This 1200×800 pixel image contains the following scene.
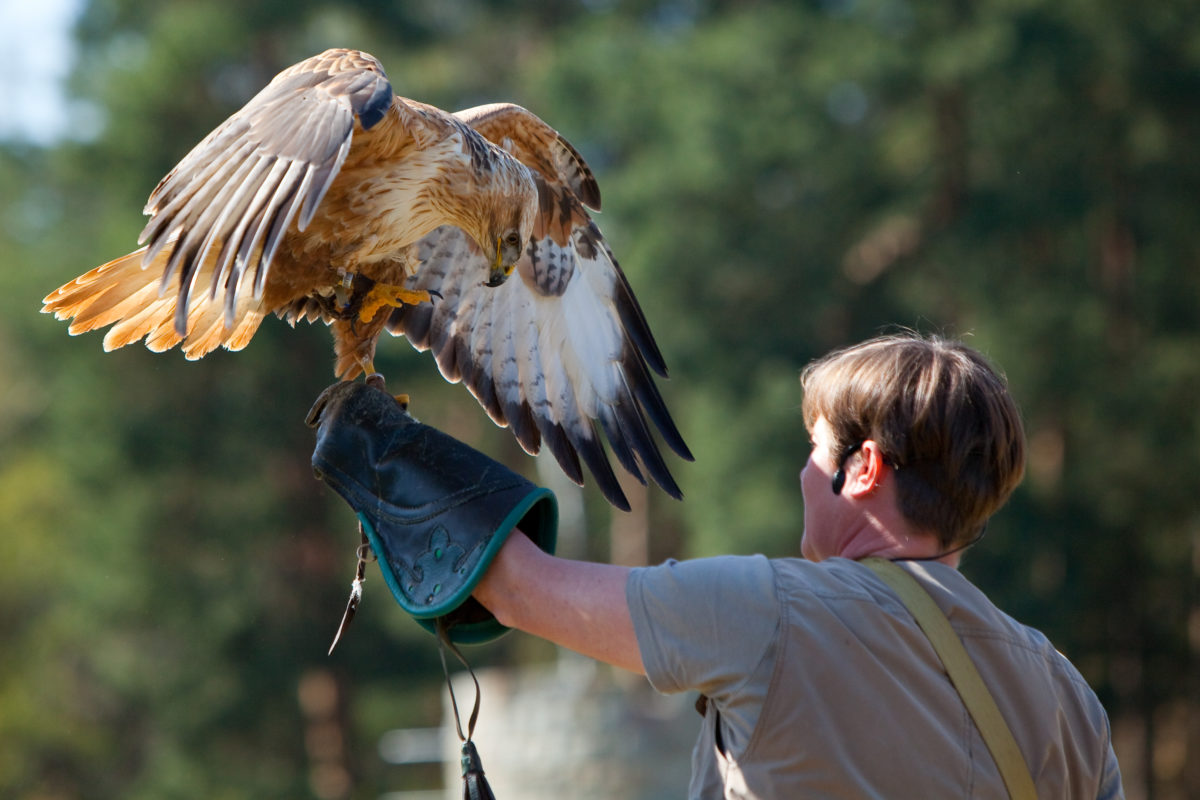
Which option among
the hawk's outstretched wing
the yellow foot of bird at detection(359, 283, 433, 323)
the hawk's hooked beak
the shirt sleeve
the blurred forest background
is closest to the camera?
the shirt sleeve

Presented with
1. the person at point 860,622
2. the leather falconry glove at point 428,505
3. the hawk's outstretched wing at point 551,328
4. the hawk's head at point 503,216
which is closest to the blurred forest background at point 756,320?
the hawk's outstretched wing at point 551,328

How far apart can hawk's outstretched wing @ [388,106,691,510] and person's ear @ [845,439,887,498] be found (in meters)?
1.47

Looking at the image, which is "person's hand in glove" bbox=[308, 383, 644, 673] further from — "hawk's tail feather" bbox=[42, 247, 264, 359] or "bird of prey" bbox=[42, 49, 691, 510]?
"hawk's tail feather" bbox=[42, 247, 264, 359]

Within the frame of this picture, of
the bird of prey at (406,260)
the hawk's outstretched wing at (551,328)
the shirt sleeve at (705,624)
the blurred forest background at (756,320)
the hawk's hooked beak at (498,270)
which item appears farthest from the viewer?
the blurred forest background at (756,320)

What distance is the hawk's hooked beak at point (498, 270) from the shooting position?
12.0 feet

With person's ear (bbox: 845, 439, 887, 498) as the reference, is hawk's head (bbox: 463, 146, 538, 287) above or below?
above

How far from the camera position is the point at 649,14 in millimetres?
14398

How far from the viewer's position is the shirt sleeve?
1512 millimetres

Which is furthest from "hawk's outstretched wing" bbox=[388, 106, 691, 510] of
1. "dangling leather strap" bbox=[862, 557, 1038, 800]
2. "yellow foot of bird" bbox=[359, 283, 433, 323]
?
"dangling leather strap" bbox=[862, 557, 1038, 800]

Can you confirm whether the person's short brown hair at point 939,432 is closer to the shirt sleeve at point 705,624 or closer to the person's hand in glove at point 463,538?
the shirt sleeve at point 705,624

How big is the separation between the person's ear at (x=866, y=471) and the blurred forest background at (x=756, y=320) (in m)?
9.29

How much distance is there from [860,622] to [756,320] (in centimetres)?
1047

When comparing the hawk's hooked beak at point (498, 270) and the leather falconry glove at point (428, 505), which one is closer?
the leather falconry glove at point (428, 505)

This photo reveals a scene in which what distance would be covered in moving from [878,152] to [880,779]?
459 inches
